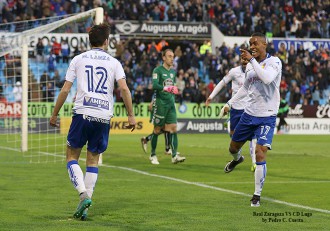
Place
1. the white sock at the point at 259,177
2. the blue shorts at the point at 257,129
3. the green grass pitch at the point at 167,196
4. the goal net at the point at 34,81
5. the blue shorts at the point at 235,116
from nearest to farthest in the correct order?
the green grass pitch at the point at 167,196, the white sock at the point at 259,177, the blue shorts at the point at 257,129, the blue shorts at the point at 235,116, the goal net at the point at 34,81

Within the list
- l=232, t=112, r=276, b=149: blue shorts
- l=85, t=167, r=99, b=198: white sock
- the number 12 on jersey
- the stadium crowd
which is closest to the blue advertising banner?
the stadium crowd

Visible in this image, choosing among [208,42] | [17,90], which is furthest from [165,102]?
[208,42]

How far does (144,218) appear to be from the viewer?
1048 cm

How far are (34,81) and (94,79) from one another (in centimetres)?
2000

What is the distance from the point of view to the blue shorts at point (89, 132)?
10391 millimetres

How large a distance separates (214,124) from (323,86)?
8.74m

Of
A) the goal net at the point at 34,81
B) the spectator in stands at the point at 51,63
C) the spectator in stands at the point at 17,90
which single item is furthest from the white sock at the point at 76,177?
the spectator in stands at the point at 51,63

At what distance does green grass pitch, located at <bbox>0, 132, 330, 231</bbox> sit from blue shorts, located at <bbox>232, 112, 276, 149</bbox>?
2.89 ft

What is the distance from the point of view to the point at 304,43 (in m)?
50.8

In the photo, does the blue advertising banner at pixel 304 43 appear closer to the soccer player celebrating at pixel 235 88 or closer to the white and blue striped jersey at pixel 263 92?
the soccer player celebrating at pixel 235 88

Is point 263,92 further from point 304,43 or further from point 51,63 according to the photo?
point 304,43

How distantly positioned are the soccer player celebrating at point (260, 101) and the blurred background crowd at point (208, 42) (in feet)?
83.6

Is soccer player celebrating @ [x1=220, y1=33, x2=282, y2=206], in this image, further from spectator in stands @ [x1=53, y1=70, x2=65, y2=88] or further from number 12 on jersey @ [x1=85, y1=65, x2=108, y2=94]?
spectator in stands @ [x1=53, y1=70, x2=65, y2=88]

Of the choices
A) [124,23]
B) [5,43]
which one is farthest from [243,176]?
[124,23]
